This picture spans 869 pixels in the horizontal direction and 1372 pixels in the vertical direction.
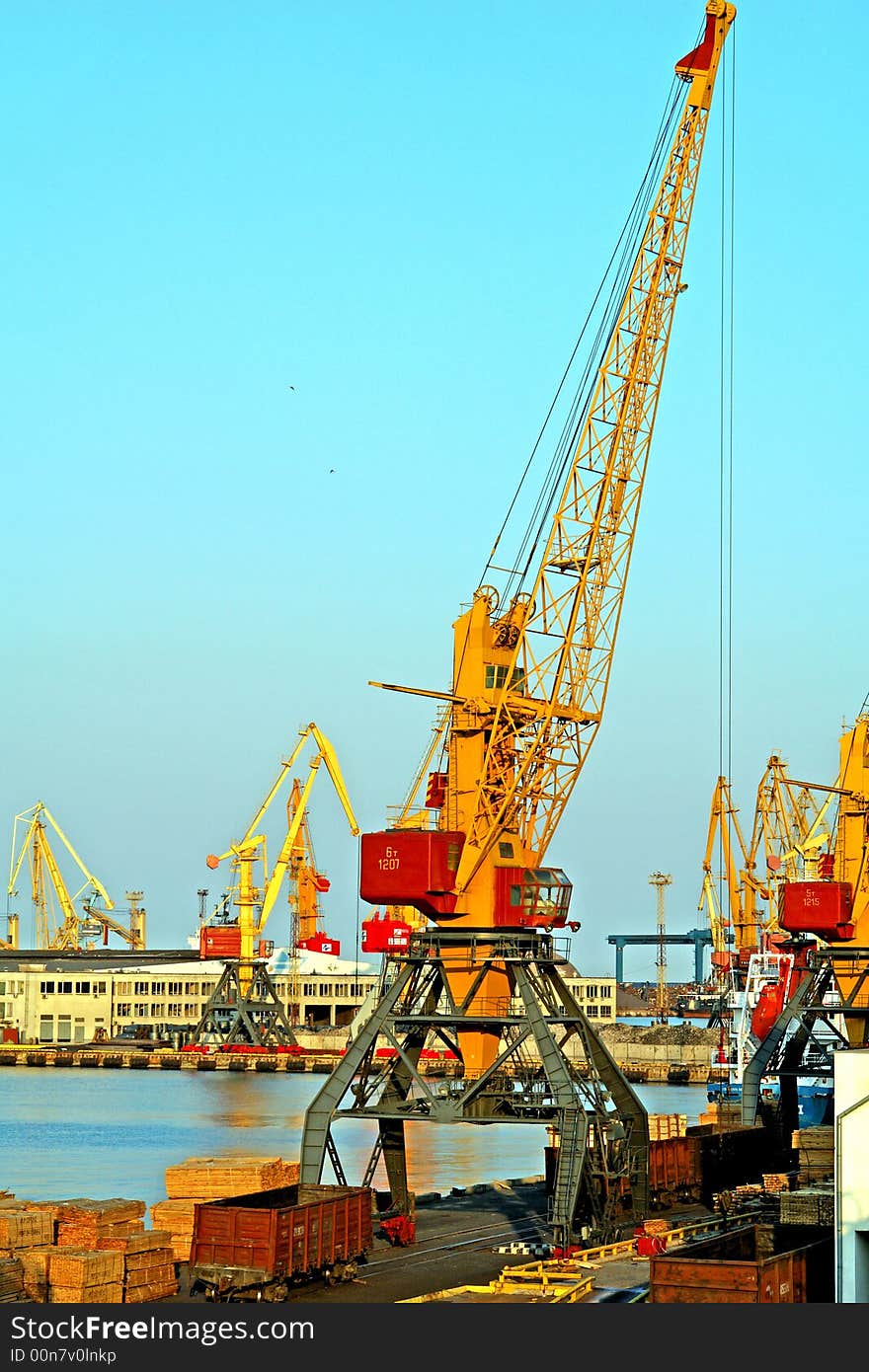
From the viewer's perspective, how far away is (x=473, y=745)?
52.8 meters

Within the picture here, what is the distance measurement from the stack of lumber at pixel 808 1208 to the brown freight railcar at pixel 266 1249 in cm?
970

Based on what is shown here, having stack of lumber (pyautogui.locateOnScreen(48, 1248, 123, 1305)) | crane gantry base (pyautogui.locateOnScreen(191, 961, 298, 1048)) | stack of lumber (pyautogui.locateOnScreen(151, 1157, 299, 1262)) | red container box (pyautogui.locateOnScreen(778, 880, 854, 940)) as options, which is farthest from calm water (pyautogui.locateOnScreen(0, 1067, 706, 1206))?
stack of lumber (pyautogui.locateOnScreen(48, 1248, 123, 1305))

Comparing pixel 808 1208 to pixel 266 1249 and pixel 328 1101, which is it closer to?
pixel 266 1249

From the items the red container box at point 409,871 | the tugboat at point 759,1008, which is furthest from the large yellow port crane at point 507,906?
the tugboat at point 759,1008

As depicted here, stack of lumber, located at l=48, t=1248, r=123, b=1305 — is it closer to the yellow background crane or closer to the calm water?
the calm water

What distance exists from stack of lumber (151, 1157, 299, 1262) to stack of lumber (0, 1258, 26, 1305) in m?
7.15

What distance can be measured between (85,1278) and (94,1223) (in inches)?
143

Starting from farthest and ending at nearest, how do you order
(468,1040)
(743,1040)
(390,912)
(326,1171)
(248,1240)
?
(390,912)
(743,1040)
(326,1171)
(468,1040)
(248,1240)

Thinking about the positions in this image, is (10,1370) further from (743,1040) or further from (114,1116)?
(743,1040)

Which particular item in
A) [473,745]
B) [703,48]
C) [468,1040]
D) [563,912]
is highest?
[703,48]

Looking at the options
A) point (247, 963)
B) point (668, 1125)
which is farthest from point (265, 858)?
point (668, 1125)

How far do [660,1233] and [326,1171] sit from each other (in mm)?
33775

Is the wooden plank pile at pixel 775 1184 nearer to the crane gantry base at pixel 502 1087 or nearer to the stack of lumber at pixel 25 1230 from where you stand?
the crane gantry base at pixel 502 1087

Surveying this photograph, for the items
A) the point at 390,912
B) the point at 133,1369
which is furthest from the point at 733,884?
the point at 133,1369
